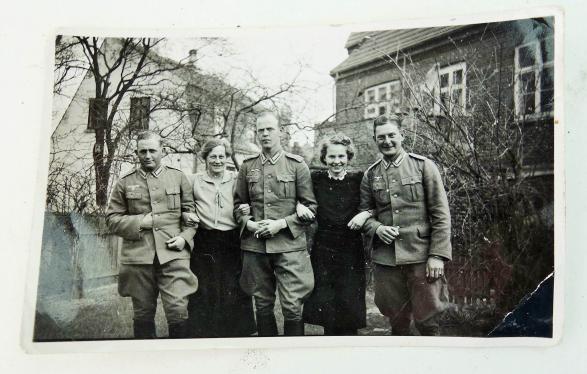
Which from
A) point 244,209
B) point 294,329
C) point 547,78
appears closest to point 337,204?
point 244,209

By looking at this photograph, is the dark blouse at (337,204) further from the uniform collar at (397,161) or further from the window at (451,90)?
the window at (451,90)

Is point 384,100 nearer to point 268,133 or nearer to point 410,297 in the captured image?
point 268,133

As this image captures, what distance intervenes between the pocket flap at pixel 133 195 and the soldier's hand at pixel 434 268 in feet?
3.11

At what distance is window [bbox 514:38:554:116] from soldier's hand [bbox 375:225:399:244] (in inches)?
21.3

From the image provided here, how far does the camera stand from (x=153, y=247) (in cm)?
155

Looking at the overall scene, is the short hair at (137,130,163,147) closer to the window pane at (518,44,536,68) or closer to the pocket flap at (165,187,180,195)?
the pocket flap at (165,187,180,195)

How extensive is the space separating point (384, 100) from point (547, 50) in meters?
0.52

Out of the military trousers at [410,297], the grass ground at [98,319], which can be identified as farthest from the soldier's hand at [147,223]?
the military trousers at [410,297]

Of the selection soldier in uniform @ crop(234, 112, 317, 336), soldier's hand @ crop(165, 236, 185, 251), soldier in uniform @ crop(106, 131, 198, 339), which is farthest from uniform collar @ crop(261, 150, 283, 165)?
soldier's hand @ crop(165, 236, 185, 251)

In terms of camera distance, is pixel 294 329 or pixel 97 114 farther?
pixel 97 114

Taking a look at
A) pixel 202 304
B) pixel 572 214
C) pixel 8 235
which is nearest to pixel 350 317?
pixel 202 304

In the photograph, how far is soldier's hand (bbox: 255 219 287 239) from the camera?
154cm

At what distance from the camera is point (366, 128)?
1570mm

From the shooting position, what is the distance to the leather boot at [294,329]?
1.51 meters
